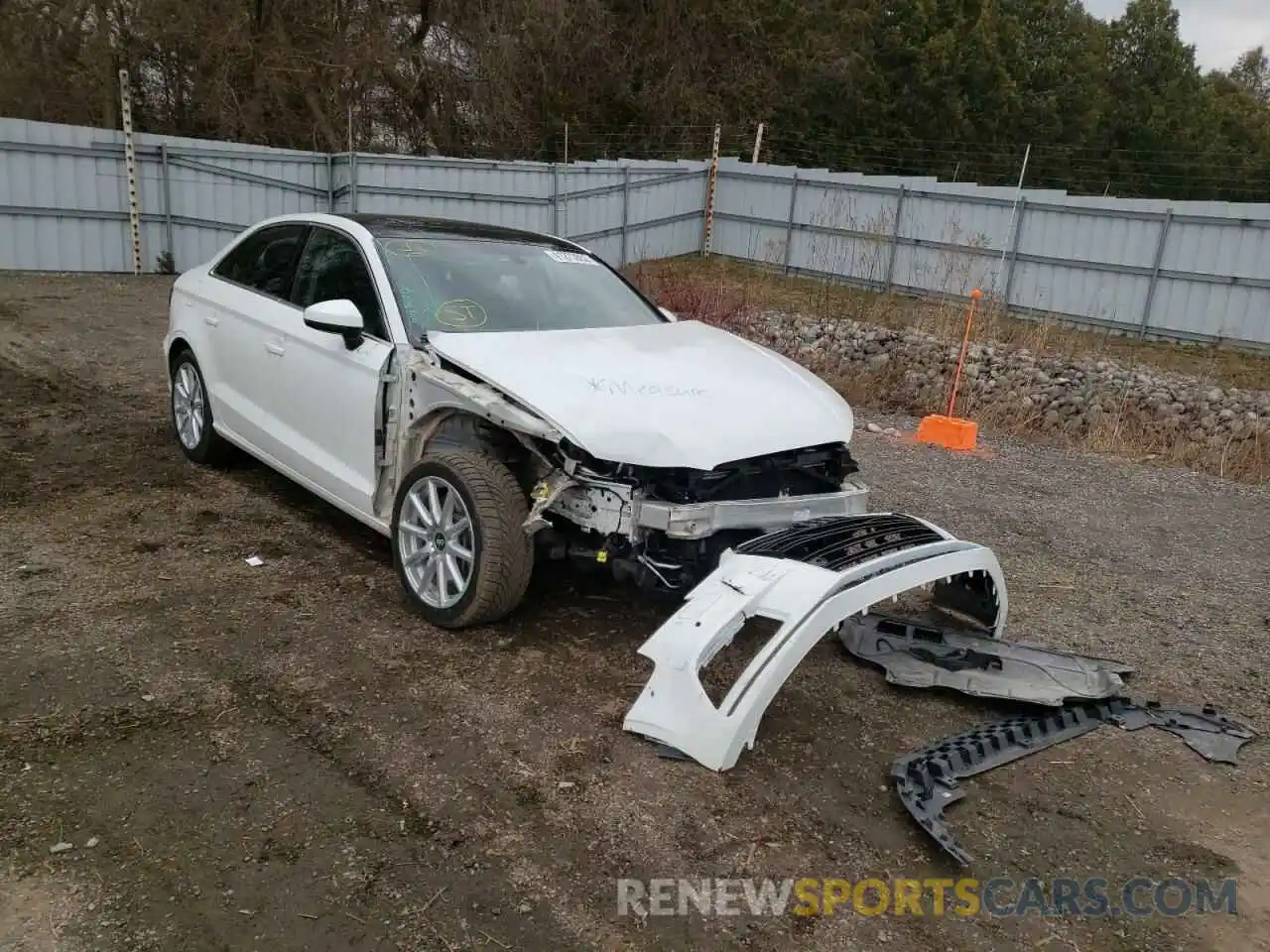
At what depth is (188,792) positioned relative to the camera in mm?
3088

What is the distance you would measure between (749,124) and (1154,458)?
21.8 m

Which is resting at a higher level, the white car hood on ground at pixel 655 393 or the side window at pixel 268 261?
the side window at pixel 268 261

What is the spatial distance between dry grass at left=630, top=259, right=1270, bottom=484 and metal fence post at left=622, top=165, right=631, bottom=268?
844mm

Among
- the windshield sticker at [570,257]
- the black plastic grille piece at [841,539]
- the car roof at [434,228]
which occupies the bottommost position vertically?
the black plastic grille piece at [841,539]

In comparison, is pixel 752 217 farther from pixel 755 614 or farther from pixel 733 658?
pixel 755 614

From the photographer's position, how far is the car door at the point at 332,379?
15.0 ft

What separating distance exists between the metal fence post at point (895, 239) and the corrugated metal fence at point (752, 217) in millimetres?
23

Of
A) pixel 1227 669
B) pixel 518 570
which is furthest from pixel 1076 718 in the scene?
pixel 518 570

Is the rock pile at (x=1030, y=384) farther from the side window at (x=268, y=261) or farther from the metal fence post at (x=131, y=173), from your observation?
the metal fence post at (x=131, y=173)

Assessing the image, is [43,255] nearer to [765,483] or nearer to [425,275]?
[425,275]

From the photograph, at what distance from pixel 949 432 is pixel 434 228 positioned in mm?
4916

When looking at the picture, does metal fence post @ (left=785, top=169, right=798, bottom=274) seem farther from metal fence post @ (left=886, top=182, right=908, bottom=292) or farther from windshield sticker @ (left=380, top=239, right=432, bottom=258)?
windshield sticker @ (left=380, top=239, right=432, bottom=258)

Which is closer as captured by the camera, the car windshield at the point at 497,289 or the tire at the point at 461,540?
the tire at the point at 461,540

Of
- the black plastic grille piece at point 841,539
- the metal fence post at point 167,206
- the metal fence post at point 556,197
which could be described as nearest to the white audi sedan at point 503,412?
the black plastic grille piece at point 841,539
